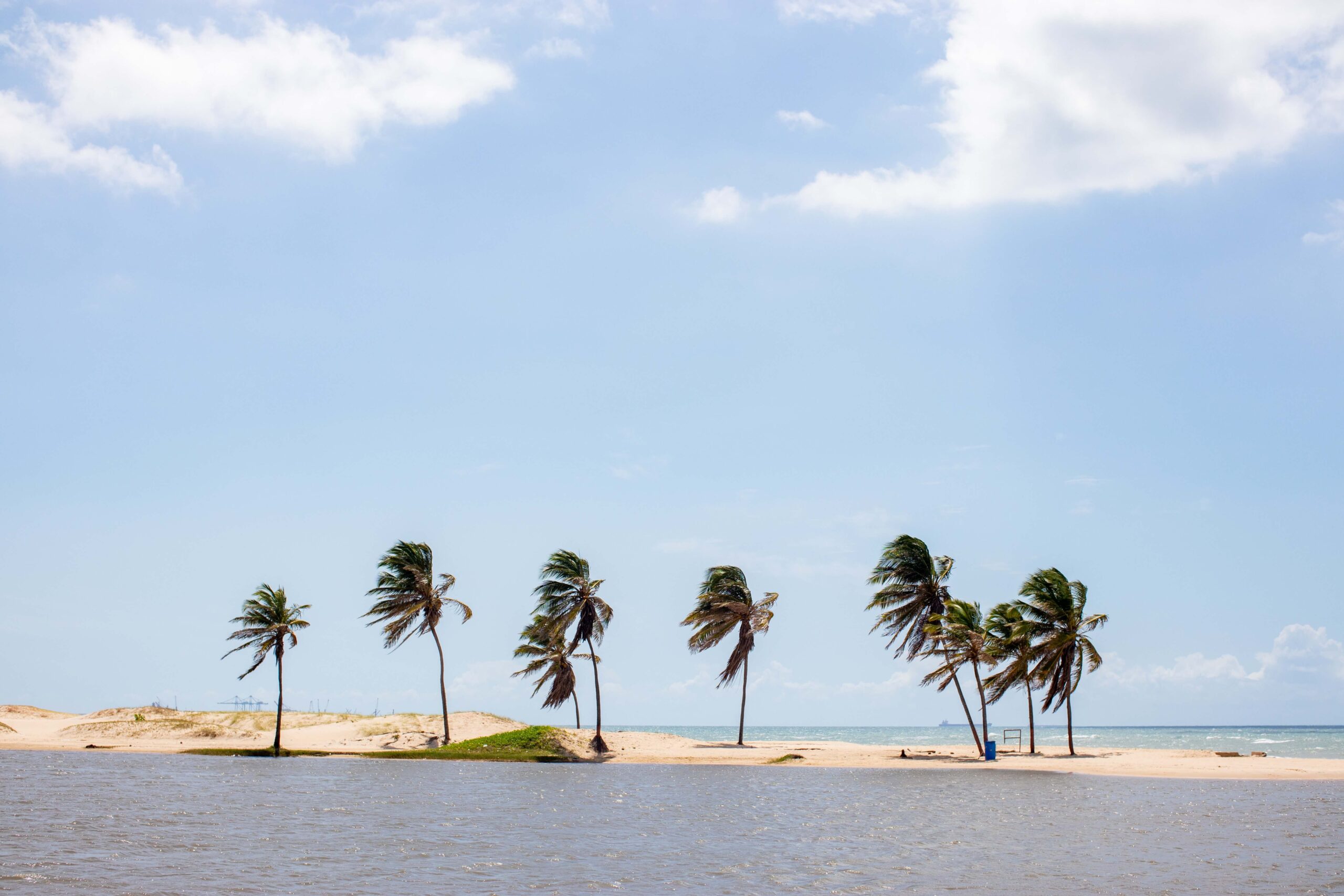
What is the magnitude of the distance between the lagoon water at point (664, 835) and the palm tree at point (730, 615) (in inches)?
825

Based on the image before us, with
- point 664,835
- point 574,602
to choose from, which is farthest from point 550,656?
point 664,835

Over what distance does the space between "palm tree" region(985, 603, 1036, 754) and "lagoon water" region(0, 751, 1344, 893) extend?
406 inches

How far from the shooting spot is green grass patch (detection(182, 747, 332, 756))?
59.9 m

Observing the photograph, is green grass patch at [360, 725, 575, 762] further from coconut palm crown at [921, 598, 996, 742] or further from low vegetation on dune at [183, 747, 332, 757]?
coconut palm crown at [921, 598, 996, 742]

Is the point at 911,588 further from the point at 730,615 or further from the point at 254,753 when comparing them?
the point at 254,753

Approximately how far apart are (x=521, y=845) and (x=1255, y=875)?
1573cm

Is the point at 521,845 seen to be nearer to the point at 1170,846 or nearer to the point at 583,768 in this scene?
the point at 1170,846

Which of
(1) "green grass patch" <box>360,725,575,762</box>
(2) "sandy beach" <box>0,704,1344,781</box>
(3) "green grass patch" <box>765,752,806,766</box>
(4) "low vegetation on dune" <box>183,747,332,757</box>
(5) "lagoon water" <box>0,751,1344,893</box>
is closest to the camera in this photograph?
(5) "lagoon water" <box>0,751,1344,893</box>

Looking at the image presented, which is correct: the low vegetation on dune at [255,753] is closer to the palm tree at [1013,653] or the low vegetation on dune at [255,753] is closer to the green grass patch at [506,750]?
the green grass patch at [506,750]

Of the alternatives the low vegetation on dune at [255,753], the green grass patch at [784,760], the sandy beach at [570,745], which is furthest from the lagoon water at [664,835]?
the low vegetation on dune at [255,753]

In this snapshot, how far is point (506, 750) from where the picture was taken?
193 feet

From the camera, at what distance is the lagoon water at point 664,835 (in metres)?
18.8

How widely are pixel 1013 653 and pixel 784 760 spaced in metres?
14.3

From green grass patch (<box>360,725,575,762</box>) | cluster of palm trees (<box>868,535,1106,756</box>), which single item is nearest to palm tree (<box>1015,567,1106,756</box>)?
cluster of palm trees (<box>868,535,1106,756</box>)
